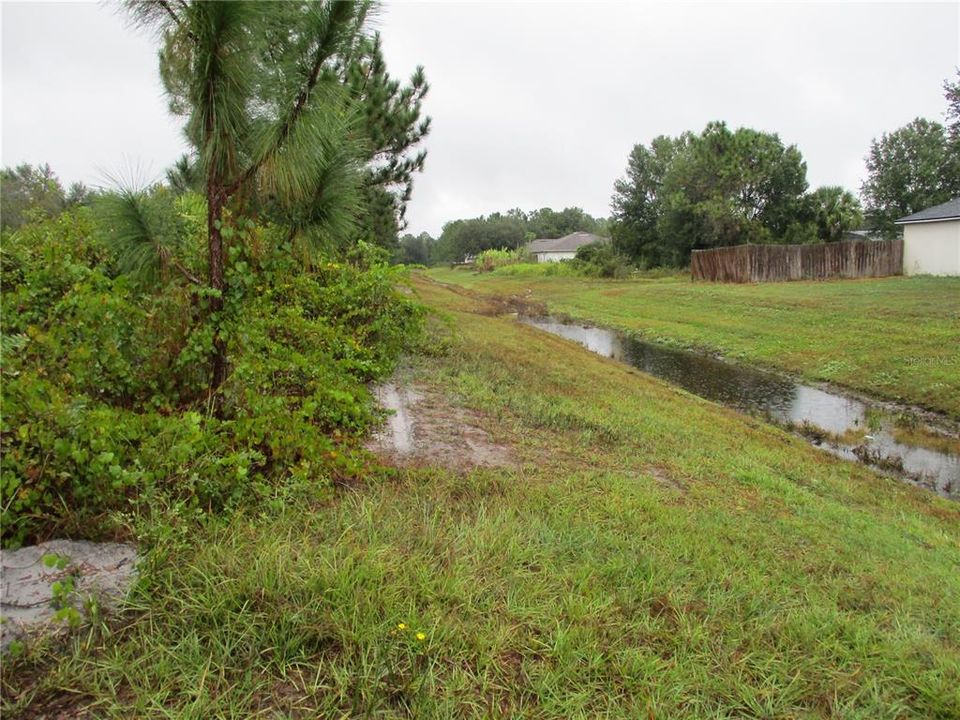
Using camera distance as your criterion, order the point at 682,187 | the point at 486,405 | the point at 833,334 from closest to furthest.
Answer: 1. the point at 486,405
2. the point at 833,334
3. the point at 682,187

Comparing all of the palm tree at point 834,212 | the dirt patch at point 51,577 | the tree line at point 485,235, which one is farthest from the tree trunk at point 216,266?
the tree line at point 485,235

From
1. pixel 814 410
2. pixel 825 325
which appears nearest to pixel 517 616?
pixel 814 410

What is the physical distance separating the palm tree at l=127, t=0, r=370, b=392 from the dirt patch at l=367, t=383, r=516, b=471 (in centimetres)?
134

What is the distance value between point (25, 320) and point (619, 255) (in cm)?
4274

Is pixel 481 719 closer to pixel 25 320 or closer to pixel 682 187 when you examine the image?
pixel 25 320

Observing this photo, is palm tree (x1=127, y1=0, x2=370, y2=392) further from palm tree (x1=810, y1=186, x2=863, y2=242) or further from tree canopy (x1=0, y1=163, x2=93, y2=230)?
palm tree (x1=810, y1=186, x2=863, y2=242)

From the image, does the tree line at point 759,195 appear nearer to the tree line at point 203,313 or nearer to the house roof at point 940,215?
the house roof at point 940,215

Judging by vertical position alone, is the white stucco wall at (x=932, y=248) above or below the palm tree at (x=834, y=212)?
below

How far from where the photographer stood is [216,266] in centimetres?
337

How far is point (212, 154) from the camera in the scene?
3.19 metres

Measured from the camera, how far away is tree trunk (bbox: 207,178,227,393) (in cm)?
330

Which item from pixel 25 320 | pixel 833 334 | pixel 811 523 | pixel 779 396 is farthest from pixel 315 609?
pixel 833 334

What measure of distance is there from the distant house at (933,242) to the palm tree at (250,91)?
29917mm

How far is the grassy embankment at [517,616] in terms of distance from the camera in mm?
1891
